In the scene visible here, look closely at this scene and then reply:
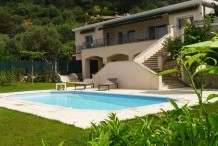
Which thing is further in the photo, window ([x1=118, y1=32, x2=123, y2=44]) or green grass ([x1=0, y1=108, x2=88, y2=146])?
window ([x1=118, y1=32, x2=123, y2=44])

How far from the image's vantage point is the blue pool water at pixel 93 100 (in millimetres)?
16297

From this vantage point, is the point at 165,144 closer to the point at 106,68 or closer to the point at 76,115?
the point at 76,115

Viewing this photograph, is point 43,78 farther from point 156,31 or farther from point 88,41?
point 156,31

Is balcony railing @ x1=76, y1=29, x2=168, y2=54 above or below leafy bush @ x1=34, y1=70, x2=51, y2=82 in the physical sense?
above

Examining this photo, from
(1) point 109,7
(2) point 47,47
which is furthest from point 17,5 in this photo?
(2) point 47,47

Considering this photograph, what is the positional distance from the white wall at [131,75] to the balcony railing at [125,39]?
5.46 m

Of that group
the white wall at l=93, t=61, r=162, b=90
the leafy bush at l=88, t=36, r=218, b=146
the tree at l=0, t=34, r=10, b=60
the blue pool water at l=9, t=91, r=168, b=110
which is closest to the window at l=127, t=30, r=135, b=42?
the white wall at l=93, t=61, r=162, b=90

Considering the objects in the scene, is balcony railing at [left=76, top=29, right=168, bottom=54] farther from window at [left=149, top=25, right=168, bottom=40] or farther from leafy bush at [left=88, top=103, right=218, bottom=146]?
leafy bush at [left=88, top=103, right=218, bottom=146]

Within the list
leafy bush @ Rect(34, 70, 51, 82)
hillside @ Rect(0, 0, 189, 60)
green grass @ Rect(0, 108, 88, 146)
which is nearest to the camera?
green grass @ Rect(0, 108, 88, 146)

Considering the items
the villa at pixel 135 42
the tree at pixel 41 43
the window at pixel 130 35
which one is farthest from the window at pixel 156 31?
the tree at pixel 41 43

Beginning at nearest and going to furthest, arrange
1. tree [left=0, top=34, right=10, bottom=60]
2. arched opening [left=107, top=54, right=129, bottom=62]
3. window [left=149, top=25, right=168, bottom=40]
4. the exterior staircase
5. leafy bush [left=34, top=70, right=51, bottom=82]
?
the exterior staircase
window [left=149, top=25, right=168, bottom=40]
arched opening [left=107, top=54, right=129, bottom=62]
leafy bush [left=34, top=70, right=51, bottom=82]
tree [left=0, top=34, right=10, bottom=60]

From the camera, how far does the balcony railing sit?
29.5 meters

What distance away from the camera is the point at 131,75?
23266 millimetres

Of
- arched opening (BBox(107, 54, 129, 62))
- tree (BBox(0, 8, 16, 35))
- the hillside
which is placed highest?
the hillside
